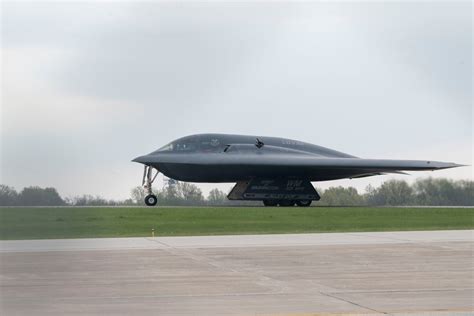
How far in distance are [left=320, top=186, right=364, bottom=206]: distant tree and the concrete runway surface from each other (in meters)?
39.5

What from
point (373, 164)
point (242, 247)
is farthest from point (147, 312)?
point (373, 164)

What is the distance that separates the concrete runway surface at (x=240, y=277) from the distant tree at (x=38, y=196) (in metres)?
2.06

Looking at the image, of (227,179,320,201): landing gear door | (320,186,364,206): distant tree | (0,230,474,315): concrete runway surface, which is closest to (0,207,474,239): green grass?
(0,230,474,315): concrete runway surface

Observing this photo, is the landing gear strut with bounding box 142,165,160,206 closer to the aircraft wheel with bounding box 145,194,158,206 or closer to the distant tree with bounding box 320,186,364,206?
the aircraft wheel with bounding box 145,194,158,206

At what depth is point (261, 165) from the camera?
55344 mm

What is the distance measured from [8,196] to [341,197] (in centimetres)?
5607

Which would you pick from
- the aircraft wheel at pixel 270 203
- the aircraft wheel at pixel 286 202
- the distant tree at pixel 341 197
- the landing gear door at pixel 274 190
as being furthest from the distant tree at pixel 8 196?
the distant tree at pixel 341 197

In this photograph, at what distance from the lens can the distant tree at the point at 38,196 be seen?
8.71 m

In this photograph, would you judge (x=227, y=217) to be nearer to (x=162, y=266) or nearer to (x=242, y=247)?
(x=242, y=247)

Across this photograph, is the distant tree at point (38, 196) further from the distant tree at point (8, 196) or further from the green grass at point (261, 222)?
the green grass at point (261, 222)

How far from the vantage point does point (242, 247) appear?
19859mm

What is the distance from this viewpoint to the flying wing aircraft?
2133 inches

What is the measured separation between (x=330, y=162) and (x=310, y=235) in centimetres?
3095

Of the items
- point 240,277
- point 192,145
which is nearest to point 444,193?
point 192,145
